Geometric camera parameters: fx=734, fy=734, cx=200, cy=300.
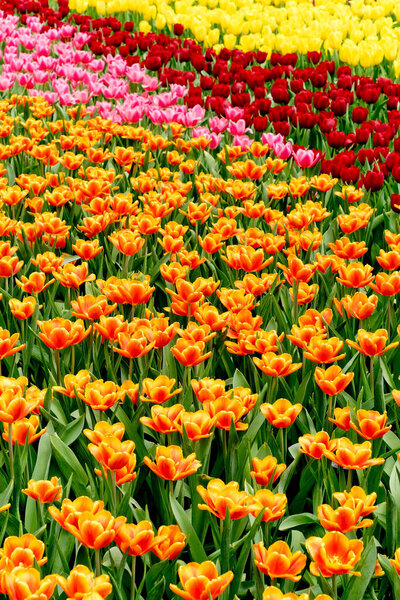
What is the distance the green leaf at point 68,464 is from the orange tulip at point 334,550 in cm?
68

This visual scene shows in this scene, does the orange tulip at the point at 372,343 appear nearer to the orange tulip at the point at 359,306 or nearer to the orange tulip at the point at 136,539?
the orange tulip at the point at 359,306

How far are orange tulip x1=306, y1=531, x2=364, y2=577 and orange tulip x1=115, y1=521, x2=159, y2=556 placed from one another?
30 centimetres

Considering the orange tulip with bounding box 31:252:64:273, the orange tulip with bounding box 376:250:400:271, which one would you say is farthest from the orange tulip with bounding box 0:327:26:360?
the orange tulip with bounding box 376:250:400:271

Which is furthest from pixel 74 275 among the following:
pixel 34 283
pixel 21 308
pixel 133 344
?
pixel 133 344

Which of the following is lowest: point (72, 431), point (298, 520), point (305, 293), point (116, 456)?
point (298, 520)

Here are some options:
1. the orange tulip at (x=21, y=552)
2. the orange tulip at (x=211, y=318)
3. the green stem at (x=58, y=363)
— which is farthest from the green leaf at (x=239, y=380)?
the orange tulip at (x=21, y=552)

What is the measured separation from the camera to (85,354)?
7.91 ft

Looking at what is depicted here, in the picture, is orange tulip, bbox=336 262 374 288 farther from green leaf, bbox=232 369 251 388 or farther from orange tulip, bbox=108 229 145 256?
orange tulip, bbox=108 229 145 256

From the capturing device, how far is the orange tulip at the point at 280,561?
4.41 ft

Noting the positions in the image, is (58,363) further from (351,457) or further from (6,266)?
(351,457)

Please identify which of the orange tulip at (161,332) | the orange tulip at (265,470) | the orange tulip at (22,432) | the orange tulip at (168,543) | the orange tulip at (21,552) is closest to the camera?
the orange tulip at (21,552)

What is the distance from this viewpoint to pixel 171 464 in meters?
1.56

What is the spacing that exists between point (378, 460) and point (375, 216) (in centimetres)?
223

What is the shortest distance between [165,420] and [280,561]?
0.48 meters
